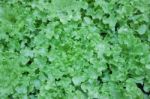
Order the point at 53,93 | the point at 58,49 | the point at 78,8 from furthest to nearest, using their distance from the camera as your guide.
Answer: the point at 78,8
the point at 58,49
the point at 53,93

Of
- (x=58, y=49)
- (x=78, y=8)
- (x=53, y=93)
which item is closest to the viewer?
(x=53, y=93)

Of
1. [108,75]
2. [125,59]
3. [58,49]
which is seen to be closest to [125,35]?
[125,59]

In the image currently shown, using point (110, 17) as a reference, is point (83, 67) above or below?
below

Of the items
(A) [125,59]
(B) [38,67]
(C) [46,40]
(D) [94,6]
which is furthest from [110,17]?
(B) [38,67]

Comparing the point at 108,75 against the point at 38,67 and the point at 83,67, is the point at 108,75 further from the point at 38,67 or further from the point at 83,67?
the point at 38,67

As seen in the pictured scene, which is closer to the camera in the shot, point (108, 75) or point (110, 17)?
point (108, 75)

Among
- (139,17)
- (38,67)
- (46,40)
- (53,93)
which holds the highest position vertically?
(139,17)

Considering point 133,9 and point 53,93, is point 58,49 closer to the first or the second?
point 53,93
